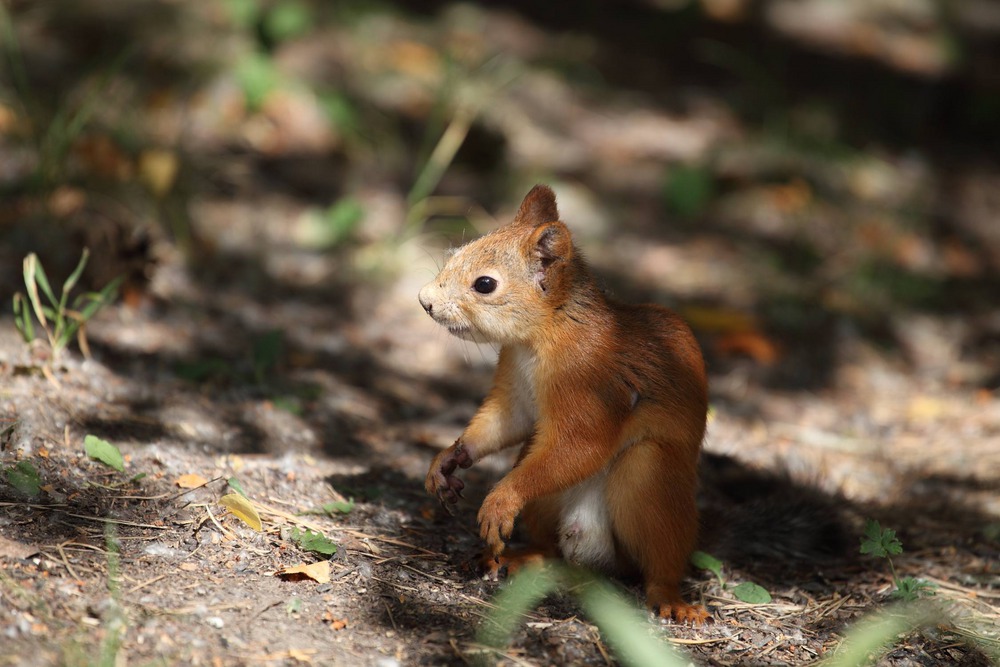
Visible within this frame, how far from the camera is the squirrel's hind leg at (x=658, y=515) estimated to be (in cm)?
233

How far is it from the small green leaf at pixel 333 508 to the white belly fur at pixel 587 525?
549mm

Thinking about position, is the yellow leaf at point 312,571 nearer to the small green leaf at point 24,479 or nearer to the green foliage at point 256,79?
the small green leaf at point 24,479

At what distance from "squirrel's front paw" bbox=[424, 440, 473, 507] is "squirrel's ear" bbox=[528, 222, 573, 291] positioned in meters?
0.46

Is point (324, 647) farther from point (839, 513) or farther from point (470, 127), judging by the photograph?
point (470, 127)

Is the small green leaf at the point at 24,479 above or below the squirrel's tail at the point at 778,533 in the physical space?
below

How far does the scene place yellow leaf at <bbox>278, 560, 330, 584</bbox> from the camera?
2.18 m

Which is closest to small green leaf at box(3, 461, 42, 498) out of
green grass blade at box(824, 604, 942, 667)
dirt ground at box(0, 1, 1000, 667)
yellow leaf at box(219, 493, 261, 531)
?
dirt ground at box(0, 1, 1000, 667)

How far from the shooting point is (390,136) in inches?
203

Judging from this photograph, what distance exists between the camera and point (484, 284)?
2355mm

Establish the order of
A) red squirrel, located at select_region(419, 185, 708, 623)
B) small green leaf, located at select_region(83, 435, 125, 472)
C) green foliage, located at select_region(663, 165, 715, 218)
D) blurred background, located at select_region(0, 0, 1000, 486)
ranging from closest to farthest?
red squirrel, located at select_region(419, 185, 708, 623) < small green leaf, located at select_region(83, 435, 125, 472) < blurred background, located at select_region(0, 0, 1000, 486) < green foliage, located at select_region(663, 165, 715, 218)

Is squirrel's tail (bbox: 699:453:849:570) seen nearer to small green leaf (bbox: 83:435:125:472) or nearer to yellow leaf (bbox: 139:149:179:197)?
small green leaf (bbox: 83:435:125:472)

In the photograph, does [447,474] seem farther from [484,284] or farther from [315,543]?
Result: [484,284]

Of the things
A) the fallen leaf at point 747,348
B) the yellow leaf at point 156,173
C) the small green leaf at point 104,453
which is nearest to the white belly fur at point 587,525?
the small green leaf at point 104,453

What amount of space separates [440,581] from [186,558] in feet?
1.89
